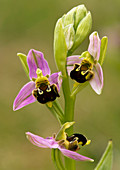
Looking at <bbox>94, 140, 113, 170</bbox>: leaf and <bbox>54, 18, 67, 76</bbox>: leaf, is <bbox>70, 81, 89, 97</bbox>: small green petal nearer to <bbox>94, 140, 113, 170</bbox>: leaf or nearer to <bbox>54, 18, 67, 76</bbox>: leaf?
<bbox>54, 18, 67, 76</bbox>: leaf

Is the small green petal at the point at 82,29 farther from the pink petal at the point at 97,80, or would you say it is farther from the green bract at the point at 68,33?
the pink petal at the point at 97,80

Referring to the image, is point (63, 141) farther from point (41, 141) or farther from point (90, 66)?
point (90, 66)

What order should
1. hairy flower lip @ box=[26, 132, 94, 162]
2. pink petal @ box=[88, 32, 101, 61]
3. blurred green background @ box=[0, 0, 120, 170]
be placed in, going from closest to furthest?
hairy flower lip @ box=[26, 132, 94, 162]
pink petal @ box=[88, 32, 101, 61]
blurred green background @ box=[0, 0, 120, 170]

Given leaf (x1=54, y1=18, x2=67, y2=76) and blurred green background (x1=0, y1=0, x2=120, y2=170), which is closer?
leaf (x1=54, y1=18, x2=67, y2=76)

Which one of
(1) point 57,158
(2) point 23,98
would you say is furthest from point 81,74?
(1) point 57,158

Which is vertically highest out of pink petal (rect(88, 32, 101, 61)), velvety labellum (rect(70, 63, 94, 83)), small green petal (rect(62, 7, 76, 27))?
small green petal (rect(62, 7, 76, 27))

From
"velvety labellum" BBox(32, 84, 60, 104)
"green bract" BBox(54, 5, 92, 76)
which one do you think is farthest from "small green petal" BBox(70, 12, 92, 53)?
"velvety labellum" BBox(32, 84, 60, 104)

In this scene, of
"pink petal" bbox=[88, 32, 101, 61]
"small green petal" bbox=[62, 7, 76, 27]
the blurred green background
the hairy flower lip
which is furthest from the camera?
the blurred green background

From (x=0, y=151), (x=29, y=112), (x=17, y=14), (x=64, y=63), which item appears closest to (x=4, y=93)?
(x=29, y=112)
